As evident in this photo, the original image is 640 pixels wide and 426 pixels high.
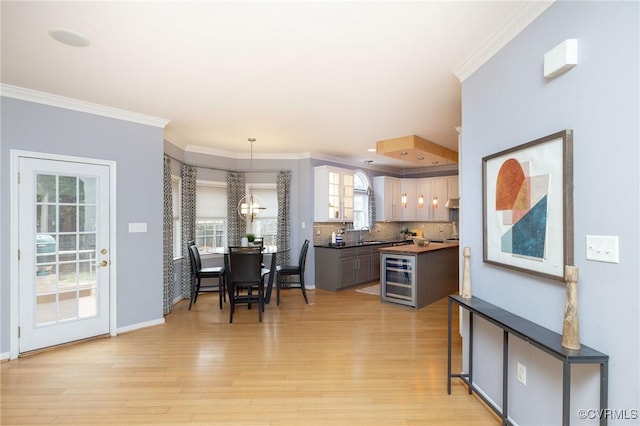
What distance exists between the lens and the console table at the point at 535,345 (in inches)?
56.6

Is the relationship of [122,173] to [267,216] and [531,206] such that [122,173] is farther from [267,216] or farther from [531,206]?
[531,206]

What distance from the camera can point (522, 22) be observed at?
2047 mm

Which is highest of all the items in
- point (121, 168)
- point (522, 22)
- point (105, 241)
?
point (522, 22)

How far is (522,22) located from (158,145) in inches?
165

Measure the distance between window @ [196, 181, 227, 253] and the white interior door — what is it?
225 centimetres

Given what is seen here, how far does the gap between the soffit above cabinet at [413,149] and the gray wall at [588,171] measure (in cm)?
300

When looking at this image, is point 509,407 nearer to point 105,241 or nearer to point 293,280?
point 105,241

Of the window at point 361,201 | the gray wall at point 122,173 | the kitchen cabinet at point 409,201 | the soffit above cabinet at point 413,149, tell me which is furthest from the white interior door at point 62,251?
the kitchen cabinet at point 409,201

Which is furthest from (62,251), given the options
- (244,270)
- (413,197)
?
(413,197)

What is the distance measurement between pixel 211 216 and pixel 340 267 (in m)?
2.72

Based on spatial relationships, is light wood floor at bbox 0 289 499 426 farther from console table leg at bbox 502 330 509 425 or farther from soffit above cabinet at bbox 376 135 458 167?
soffit above cabinet at bbox 376 135 458 167

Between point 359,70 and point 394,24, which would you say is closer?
point 394,24

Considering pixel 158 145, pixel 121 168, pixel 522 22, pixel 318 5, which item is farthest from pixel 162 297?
pixel 522 22

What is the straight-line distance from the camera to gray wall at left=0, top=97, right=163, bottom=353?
130 inches
